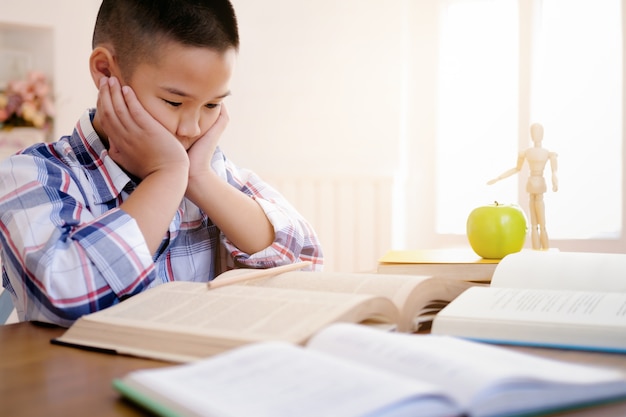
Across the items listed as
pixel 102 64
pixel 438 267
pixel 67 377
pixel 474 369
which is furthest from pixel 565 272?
pixel 102 64

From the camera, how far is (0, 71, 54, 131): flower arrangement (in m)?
2.91

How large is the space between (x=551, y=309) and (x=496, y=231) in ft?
2.47

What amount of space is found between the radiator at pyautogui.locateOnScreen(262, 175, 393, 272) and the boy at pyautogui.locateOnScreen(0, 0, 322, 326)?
1.88 meters

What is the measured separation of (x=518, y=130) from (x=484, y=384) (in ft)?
9.68

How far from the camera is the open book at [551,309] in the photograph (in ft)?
2.10

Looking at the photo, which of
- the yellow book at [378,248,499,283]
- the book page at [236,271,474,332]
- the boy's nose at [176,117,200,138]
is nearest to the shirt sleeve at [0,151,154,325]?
the book page at [236,271,474,332]

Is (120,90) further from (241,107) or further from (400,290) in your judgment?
(241,107)

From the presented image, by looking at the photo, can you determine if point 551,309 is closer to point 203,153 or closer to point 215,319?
point 215,319

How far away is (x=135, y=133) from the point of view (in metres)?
1.08

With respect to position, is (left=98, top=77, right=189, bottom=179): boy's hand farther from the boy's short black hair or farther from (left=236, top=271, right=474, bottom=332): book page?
(left=236, top=271, right=474, bottom=332): book page

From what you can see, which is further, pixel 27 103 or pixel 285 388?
pixel 27 103

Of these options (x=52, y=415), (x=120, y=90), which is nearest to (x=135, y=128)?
(x=120, y=90)

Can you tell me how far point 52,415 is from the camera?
Result: 47cm

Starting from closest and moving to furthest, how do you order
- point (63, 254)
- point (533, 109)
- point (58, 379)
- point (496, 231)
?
point (58, 379) → point (63, 254) → point (496, 231) → point (533, 109)
